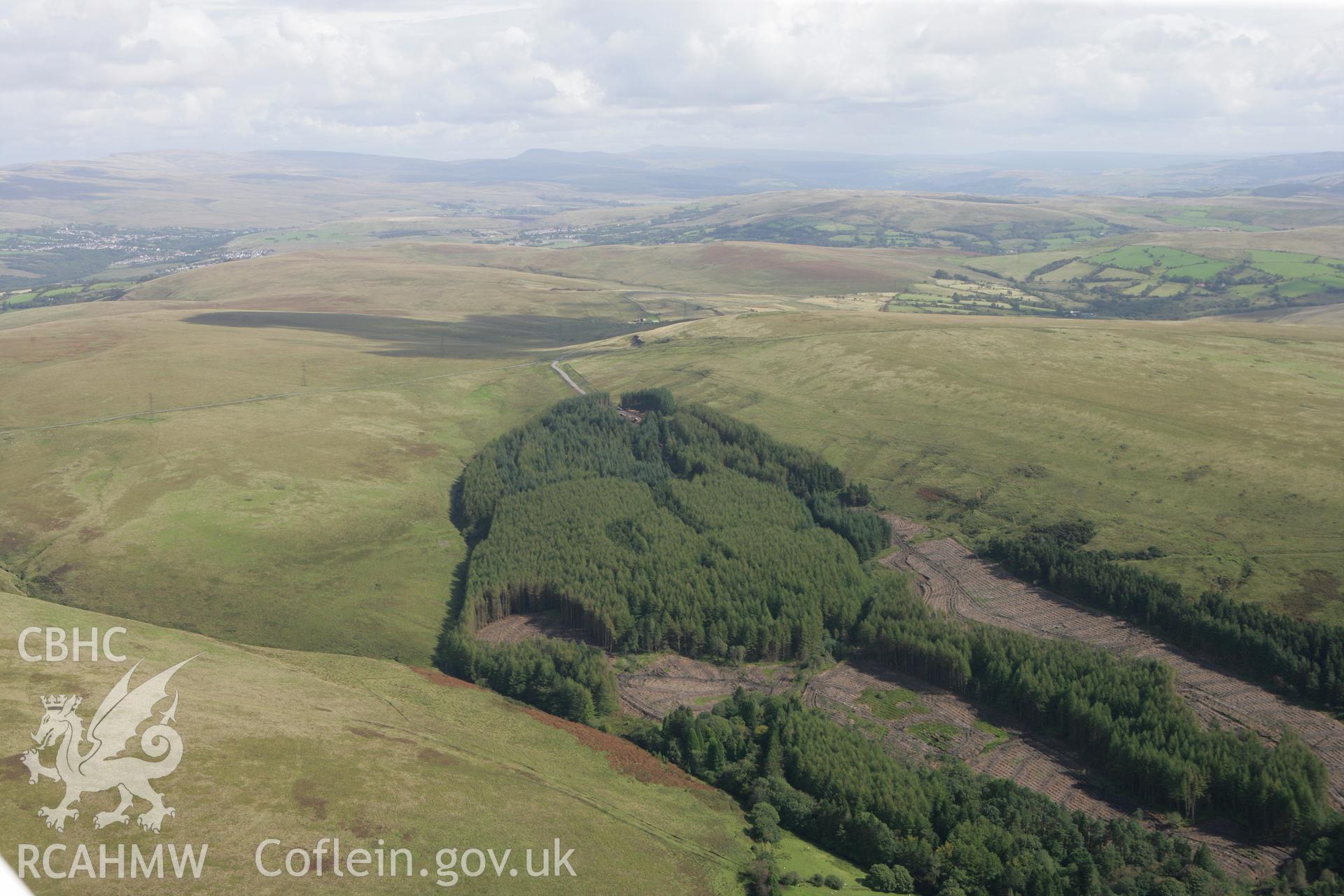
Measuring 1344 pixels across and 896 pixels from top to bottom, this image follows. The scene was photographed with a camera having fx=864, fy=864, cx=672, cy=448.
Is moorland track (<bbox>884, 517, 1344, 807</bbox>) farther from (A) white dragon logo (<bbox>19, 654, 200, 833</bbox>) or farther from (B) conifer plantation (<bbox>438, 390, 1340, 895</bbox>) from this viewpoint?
(A) white dragon logo (<bbox>19, 654, 200, 833</bbox>)

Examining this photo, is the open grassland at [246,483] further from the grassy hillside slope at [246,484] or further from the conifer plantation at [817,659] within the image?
the conifer plantation at [817,659]

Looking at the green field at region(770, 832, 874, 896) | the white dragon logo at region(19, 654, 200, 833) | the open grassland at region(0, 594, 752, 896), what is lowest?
the green field at region(770, 832, 874, 896)

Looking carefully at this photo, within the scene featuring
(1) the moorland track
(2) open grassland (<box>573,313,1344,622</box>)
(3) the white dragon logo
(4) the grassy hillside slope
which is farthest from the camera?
(2) open grassland (<box>573,313,1344,622</box>)

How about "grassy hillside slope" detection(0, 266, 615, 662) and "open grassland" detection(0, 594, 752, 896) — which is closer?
"open grassland" detection(0, 594, 752, 896)

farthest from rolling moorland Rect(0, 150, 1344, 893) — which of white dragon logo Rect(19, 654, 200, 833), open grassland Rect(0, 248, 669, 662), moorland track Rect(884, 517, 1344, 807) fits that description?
white dragon logo Rect(19, 654, 200, 833)

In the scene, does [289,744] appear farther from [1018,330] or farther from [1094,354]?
[1018,330]
